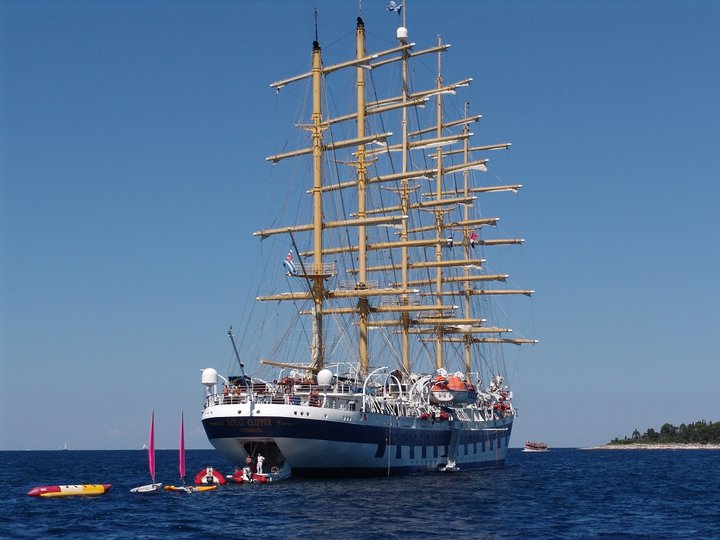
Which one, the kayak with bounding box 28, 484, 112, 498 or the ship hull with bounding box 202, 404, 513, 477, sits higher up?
the ship hull with bounding box 202, 404, 513, 477

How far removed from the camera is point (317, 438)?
208 feet

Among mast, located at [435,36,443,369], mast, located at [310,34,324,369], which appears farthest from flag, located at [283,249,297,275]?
mast, located at [435,36,443,369]

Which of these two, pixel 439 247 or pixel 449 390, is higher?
pixel 439 247

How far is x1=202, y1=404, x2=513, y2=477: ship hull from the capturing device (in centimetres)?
6253

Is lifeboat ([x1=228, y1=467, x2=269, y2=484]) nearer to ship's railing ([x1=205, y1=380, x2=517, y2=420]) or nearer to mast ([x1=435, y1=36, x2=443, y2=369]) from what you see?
ship's railing ([x1=205, y1=380, x2=517, y2=420])

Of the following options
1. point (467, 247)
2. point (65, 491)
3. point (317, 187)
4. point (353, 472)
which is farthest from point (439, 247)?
point (65, 491)

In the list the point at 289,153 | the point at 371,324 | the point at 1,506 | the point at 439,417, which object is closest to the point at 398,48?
the point at 289,153

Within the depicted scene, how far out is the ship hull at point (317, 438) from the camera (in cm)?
6253

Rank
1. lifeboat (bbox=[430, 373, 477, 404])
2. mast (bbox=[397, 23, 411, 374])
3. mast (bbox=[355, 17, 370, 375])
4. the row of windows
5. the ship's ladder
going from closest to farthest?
the row of windows < lifeboat (bbox=[430, 373, 477, 404]) < the ship's ladder < mast (bbox=[355, 17, 370, 375]) < mast (bbox=[397, 23, 411, 374])

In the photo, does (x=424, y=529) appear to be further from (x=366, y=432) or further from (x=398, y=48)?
(x=398, y=48)

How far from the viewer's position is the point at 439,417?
8288cm

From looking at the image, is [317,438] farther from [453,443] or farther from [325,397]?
[453,443]

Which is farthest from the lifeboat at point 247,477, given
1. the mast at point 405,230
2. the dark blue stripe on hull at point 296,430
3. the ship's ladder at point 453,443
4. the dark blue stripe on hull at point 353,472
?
the mast at point 405,230

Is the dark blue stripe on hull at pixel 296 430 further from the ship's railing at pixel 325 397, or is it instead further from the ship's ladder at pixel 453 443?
the ship's ladder at pixel 453 443
